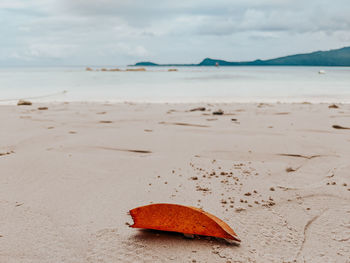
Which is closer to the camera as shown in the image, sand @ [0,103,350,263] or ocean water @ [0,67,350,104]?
sand @ [0,103,350,263]

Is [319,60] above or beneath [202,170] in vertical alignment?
above

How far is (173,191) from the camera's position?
4.92 ft

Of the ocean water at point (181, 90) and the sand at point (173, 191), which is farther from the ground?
the ocean water at point (181, 90)

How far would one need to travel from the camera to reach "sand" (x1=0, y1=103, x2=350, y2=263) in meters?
0.99

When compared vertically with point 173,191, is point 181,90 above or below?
above

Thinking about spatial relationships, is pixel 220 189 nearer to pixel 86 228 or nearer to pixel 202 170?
pixel 202 170

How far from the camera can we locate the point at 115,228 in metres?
1.12

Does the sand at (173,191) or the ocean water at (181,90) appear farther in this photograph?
the ocean water at (181,90)

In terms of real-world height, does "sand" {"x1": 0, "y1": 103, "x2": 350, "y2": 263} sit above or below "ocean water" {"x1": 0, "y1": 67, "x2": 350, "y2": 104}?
below

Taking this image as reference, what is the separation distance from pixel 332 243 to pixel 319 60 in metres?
102

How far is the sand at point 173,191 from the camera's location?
39.0 inches

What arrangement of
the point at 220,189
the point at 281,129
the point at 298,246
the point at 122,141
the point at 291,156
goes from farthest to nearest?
1. the point at 281,129
2. the point at 122,141
3. the point at 291,156
4. the point at 220,189
5. the point at 298,246

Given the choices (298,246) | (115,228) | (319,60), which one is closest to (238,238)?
(298,246)

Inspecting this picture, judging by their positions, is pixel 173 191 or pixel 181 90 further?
pixel 181 90
